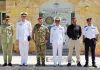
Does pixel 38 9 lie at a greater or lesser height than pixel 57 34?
greater

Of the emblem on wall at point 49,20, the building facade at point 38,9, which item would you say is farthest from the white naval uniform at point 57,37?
the emblem on wall at point 49,20

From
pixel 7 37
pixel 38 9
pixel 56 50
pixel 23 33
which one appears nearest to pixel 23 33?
pixel 23 33

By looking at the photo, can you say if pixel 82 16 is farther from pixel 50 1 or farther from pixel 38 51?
pixel 38 51

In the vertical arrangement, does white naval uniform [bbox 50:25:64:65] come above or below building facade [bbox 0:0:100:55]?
below

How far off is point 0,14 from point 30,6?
2.37 meters

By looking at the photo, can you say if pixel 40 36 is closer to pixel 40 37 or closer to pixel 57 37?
pixel 40 37

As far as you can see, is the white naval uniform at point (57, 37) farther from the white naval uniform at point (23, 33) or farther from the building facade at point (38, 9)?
the building facade at point (38, 9)

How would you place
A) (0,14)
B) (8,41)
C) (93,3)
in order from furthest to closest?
(0,14) → (93,3) → (8,41)

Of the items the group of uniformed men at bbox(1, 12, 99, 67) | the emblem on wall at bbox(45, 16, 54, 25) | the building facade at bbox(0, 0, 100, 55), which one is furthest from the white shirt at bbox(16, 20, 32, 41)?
the emblem on wall at bbox(45, 16, 54, 25)

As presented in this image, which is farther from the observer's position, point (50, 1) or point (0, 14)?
point (0, 14)

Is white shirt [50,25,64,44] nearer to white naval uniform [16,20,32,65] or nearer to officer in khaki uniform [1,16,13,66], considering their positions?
white naval uniform [16,20,32,65]

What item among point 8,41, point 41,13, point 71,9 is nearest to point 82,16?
point 71,9

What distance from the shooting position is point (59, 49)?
1487cm

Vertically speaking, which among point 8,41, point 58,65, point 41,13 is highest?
point 41,13
